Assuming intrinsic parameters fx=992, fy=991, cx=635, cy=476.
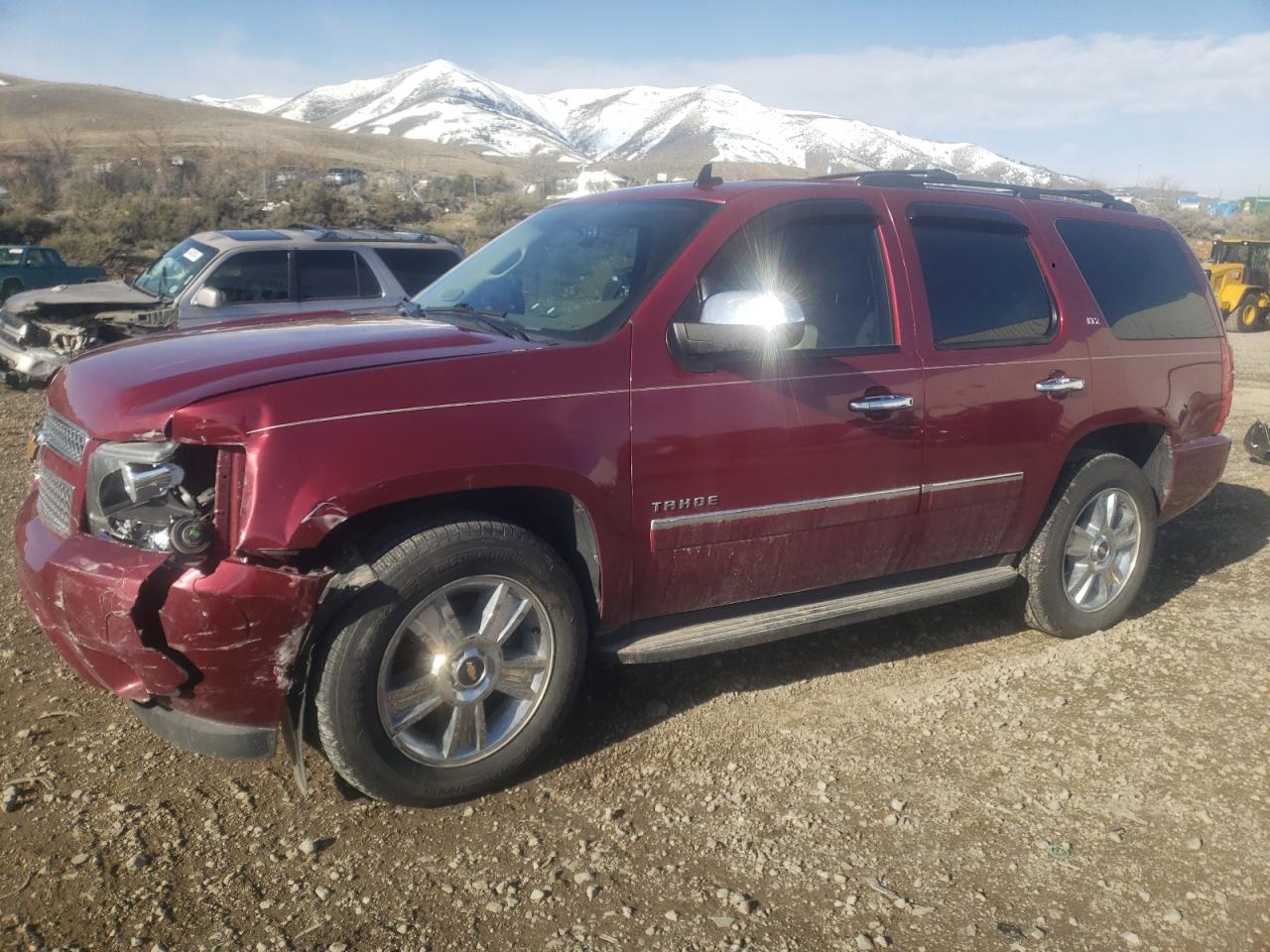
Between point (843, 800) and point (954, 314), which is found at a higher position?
point (954, 314)

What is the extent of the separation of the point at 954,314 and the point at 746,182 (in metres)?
0.99

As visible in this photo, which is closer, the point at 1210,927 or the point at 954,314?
the point at 1210,927

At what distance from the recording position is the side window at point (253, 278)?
960 centimetres

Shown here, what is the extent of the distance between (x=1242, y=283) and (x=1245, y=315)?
0.85 metres

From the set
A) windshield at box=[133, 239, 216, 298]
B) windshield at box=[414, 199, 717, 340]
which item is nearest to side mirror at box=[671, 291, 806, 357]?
windshield at box=[414, 199, 717, 340]

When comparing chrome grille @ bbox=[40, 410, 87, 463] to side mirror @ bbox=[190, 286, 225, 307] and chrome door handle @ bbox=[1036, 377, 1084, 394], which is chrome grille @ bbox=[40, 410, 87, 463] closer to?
chrome door handle @ bbox=[1036, 377, 1084, 394]

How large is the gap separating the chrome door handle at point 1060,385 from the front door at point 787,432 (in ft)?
2.32

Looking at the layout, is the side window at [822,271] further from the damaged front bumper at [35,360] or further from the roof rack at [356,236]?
the damaged front bumper at [35,360]

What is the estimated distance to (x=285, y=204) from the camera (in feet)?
108

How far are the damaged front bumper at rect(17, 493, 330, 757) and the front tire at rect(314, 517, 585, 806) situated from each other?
6.6 inches

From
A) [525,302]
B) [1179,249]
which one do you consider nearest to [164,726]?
[525,302]

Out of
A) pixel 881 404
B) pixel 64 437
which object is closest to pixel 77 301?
pixel 64 437

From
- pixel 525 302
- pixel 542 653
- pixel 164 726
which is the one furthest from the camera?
pixel 525 302

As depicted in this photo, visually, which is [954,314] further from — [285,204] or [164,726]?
[285,204]
